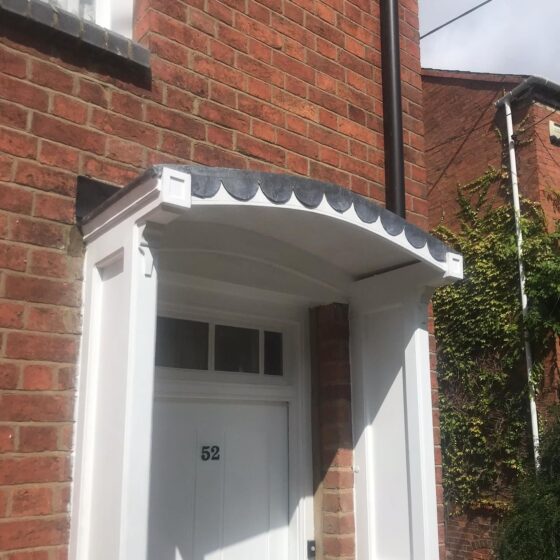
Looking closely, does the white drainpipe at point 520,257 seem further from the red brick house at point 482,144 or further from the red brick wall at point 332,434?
the red brick wall at point 332,434

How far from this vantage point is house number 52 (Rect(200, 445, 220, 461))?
11.8 feet

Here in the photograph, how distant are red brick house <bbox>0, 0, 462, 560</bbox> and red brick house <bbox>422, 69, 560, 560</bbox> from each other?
465cm

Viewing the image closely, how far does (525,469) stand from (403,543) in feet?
17.2

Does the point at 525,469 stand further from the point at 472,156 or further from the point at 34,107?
the point at 34,107

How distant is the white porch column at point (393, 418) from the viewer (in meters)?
3.39

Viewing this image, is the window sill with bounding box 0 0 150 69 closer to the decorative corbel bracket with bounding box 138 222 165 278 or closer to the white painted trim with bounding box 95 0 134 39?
the white painted trim with bounding box 95 0 134 39

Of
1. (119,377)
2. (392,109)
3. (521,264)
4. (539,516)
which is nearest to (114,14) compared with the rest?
(392,109)

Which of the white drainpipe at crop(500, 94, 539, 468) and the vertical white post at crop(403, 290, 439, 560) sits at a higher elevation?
the white drainpipe at crop(500, 94, 539, 468)

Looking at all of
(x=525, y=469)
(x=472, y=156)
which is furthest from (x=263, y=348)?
(x=472, y=156)

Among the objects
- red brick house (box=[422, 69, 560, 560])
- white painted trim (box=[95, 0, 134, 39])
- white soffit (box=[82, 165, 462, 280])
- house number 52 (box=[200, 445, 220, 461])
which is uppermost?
red brick house (box=[422, 69, 560, 560])

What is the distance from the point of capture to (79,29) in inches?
116


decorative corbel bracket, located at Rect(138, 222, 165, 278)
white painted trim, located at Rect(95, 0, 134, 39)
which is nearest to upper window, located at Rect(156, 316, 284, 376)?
decorative corbel bracket, located at Rect(138, 222, 165, 278)

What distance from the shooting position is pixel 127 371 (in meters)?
2.42

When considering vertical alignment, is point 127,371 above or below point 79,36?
below
